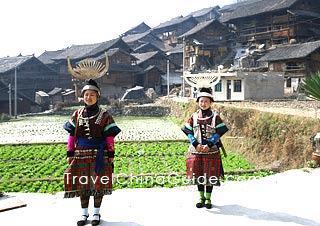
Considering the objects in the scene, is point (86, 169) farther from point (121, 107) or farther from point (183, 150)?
point (121, 107)

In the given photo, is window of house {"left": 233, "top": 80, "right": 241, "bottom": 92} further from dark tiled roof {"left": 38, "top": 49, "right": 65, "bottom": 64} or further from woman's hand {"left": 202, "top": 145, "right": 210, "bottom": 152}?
dark tiled roof {"left": 38, "top": 49, "right": 65, "bottom": 64}

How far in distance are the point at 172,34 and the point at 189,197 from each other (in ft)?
188

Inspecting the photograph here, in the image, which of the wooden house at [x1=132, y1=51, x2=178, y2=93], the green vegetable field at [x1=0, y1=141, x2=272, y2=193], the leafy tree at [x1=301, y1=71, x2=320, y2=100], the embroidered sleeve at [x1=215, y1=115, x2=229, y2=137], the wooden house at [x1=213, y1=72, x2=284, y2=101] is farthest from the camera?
the wooden house at [x1=132, y1=51, x2=178, y2=93]

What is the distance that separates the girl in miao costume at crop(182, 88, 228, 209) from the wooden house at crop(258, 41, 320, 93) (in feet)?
80.6

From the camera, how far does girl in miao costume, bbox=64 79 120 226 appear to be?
436 cm

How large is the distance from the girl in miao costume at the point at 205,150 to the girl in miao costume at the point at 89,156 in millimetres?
1323

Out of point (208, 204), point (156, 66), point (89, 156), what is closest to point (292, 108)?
point (208, 204)

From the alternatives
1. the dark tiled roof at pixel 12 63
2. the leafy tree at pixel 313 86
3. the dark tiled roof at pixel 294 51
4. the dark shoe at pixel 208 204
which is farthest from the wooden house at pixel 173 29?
the dark shoe at pixel 208 204

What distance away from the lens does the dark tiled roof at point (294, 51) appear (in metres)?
26.7

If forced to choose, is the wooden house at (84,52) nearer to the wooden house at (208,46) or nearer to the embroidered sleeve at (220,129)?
the wooden house at (208,46)

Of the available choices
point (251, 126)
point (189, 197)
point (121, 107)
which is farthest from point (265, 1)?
point (189, 197)

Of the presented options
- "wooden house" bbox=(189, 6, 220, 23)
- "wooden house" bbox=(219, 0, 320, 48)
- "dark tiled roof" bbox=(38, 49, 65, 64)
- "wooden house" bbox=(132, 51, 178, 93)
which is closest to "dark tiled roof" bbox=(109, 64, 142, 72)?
"wooden house" bbox=(132, 51, 178, 93)

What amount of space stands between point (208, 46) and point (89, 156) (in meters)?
39.2

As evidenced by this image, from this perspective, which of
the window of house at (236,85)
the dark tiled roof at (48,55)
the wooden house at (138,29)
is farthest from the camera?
the wooden house at (138,29)
